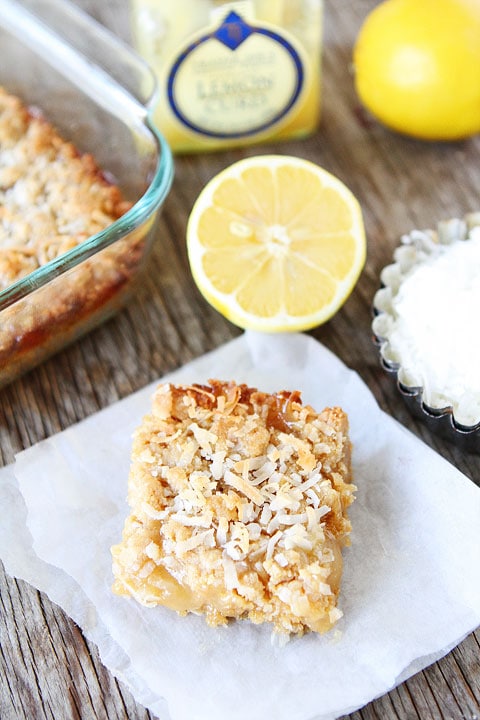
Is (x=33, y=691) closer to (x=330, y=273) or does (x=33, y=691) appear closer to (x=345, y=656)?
(x=345, y=656)

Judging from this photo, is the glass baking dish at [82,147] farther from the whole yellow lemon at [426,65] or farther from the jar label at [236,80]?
the whole yellow lemon at [426,65]

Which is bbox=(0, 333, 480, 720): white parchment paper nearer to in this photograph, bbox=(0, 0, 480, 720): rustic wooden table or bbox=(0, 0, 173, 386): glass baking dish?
bbox=(0, 0, 480, 720): rustic wooden table

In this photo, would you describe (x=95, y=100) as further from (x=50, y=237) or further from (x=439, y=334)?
(x=439, y=334)

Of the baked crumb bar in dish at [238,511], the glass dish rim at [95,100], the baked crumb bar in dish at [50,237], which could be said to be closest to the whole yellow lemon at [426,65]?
the glass dish rim at [95,100]

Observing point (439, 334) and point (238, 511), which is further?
point (439, 334)

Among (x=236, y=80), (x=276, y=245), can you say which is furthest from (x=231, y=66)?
(x=276, y=245)

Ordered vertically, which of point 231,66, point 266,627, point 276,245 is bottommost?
point 266,627

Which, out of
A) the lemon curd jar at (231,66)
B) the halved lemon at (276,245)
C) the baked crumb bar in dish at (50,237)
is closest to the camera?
the baked crumb bar in dish at (50,237)
